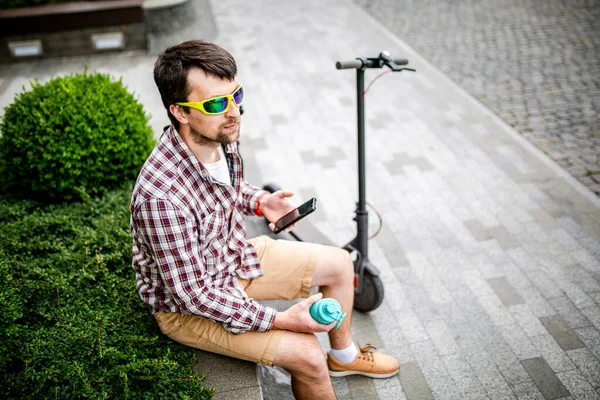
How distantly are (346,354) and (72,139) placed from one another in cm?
242

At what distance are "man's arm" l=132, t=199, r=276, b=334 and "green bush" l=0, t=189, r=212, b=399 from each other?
1.11 feet

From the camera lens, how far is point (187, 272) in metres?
2.22

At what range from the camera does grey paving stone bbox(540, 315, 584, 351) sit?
327cm

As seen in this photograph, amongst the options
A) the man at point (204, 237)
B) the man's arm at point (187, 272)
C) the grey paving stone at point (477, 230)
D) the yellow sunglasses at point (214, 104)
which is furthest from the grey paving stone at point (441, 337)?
the yellow sunglasses at point (214, 104)

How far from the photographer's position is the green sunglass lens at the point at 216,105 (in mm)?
2271

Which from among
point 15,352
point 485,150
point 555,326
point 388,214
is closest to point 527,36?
point 485,150

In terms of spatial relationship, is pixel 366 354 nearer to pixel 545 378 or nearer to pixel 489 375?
pixel 489 375

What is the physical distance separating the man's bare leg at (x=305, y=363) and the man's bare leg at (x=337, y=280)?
43 cm

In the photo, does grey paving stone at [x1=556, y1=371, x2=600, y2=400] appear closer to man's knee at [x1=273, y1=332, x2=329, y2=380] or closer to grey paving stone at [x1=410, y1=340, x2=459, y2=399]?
grey paving stone at [x1=410, y1=340, x2=459, y2=399]

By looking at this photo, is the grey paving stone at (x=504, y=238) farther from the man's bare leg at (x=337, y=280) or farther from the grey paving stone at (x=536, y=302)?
the man's bare leg at (x=337, y=280)

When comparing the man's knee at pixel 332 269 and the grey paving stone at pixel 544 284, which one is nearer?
the man's knee at pixel 332 269

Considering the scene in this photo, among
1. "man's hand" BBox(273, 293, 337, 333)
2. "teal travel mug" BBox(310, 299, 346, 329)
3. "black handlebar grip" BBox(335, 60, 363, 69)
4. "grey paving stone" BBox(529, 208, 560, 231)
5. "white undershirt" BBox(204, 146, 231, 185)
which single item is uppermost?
"black handlebar grip" BBox(335, 60, 363, 69)

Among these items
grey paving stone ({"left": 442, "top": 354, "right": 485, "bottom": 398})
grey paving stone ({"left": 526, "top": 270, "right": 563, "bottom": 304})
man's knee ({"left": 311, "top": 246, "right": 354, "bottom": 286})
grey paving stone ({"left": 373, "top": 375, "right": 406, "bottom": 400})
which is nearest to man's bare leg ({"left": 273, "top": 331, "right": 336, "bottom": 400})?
man's knee ({"left": 311, "top": 246, "right": 354, "bottom": 286})

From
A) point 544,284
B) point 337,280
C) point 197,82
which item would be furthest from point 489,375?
point 197,82
